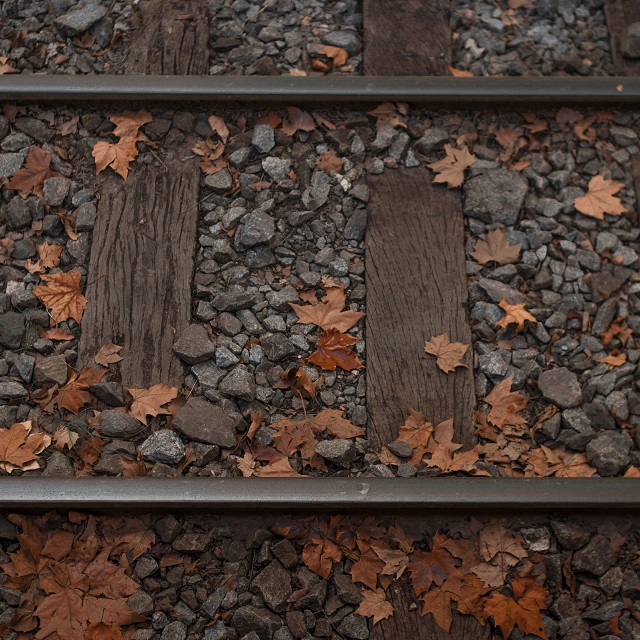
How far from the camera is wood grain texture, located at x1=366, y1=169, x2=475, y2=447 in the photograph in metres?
3.54

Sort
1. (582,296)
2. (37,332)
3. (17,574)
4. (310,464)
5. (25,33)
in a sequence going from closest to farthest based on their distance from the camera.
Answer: (17,574) → (310,464) → (37,332) → (582,296) → (25,33)

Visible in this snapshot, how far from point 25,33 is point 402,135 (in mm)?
2256

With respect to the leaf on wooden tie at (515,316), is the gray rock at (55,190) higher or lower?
higher

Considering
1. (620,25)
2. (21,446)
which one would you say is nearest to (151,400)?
(21,446)

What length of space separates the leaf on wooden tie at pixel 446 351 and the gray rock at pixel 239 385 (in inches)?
32.5

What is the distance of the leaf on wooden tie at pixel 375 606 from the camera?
10.1ft

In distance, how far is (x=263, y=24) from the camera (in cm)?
467

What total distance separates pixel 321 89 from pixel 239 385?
1.74 m

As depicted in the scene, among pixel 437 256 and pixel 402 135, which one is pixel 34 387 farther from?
pixel 402 135

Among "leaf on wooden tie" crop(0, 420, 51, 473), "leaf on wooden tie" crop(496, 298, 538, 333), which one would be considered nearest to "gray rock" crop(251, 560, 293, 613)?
"leaf on wooden tie" crop(0, 420, 51, 473)

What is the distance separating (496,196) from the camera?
4.10 m

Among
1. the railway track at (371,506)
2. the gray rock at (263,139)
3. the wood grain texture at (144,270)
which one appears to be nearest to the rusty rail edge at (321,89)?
the gray rock at (263,139)

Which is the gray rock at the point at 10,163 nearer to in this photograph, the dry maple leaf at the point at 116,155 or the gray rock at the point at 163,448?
the dry maple leaf at the point at 116,155

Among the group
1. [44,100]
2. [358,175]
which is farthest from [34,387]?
[358,175]
